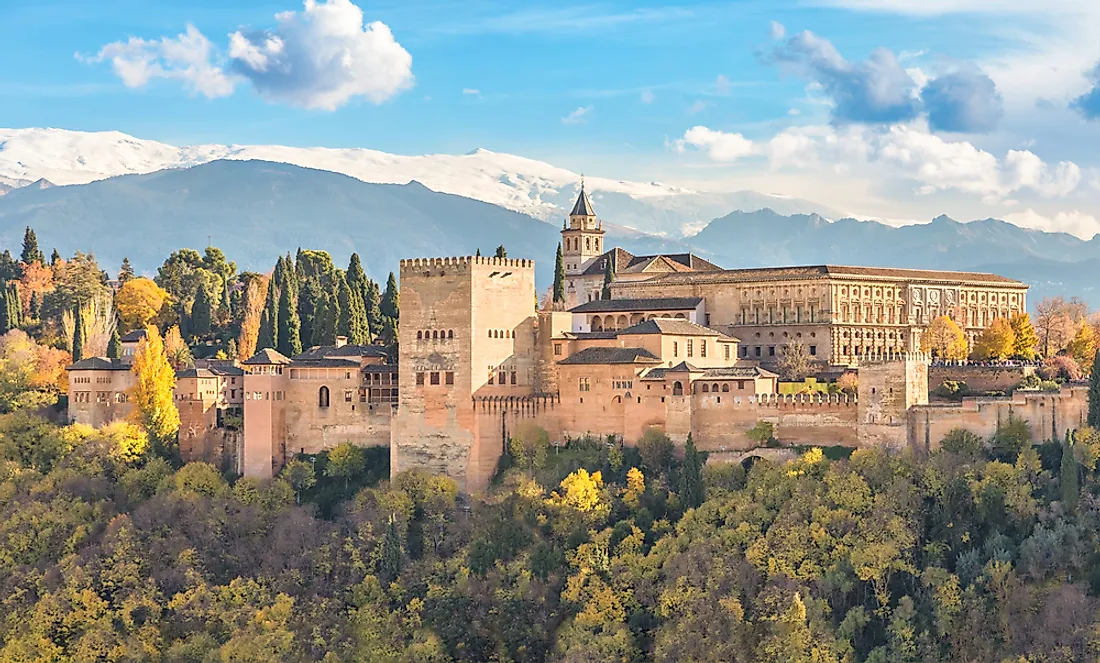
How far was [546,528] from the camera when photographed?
172 feet

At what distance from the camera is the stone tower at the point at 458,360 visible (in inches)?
2199

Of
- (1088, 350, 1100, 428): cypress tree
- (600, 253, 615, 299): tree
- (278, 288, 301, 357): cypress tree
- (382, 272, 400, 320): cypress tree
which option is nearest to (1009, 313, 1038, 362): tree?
(600, 253, 615, 299): tree

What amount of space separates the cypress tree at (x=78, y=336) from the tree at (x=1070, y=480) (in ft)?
137

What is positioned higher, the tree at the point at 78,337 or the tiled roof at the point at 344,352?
the tree at the point at 78,337

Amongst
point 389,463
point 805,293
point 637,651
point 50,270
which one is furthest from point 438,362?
point 50,270

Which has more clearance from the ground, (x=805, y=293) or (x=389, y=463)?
(x=805, y=293)

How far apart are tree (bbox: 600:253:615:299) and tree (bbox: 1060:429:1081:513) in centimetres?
2753

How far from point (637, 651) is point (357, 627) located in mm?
8999

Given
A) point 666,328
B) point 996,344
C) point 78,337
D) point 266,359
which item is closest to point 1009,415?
point 666,328

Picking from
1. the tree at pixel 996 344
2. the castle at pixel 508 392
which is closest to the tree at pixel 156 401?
the castle at pixel 508 392

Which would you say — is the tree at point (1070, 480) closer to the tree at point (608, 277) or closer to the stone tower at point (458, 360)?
the stone tower at point (458, 360)

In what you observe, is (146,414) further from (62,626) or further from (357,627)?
(357,627)

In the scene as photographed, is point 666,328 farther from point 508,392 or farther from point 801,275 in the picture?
point 801,275

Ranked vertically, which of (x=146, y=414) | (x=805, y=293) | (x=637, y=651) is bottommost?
(x=637, y=651)
